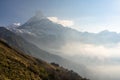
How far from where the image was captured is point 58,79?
329ft

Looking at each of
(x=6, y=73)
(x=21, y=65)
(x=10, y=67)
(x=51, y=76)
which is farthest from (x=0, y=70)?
(x=51, y=76)

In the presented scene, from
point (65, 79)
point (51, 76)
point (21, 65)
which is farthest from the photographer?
point (65, 79)

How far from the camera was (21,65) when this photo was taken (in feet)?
281

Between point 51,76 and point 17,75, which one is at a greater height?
point 51,76

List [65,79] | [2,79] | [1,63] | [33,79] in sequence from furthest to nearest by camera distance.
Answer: [65,79], [33,79], [1,63], [2,79]

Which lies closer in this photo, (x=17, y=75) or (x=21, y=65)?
(x=17, y=75)

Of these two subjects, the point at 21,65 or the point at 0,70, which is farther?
the point at 21,65

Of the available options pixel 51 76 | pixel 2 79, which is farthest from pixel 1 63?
pixel 51 76

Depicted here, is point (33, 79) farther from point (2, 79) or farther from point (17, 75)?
point (2, 79)

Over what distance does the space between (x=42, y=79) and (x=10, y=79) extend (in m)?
25.6

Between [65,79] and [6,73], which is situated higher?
[65,79]

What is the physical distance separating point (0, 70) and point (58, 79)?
38.0 m

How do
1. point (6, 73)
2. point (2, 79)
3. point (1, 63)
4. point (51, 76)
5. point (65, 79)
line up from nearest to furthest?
point (2, 79)
point (6, 73)
point (1, 63)
point (51, 76)
point (65, 79)

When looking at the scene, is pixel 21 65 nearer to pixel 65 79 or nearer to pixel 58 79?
pixel 58 79
